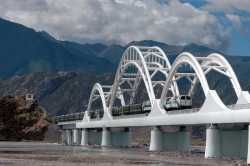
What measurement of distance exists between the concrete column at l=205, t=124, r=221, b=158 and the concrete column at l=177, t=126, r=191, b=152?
23303mm

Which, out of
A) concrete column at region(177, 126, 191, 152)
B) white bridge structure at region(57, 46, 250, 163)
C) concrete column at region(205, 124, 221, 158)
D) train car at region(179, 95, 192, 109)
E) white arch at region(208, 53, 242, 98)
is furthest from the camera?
concrete column at region(177, 126, 191, 152)

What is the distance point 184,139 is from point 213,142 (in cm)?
2487

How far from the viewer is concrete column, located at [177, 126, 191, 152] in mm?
94613

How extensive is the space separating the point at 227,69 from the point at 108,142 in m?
52.8

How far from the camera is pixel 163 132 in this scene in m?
96.7

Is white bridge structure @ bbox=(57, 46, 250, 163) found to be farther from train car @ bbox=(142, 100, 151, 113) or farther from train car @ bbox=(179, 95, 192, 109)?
train car @ bbox=(179, 95, 192, 109)

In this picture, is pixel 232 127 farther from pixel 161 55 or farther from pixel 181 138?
pixel 161 55

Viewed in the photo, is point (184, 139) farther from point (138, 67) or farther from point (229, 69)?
point (138, 67)

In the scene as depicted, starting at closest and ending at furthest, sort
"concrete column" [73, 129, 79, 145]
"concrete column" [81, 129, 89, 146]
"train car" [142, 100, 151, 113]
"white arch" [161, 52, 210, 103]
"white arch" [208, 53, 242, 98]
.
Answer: "white arch" [161, 52, 210, 103], "white arch" [208, 53, 242, 98], "train car" [142, 100, 151, 113], "concrete column" [81, 129, 89, 146], "concrete column" [73, 129, 79, 145]

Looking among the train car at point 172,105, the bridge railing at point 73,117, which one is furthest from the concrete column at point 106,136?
the train car at point 172,105

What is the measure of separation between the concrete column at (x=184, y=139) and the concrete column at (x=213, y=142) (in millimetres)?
23303

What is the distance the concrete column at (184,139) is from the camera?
94613 millimetres

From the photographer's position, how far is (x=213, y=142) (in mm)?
70375

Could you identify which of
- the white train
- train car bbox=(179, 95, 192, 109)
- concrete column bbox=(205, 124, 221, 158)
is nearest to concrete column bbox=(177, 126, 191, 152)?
the white train
